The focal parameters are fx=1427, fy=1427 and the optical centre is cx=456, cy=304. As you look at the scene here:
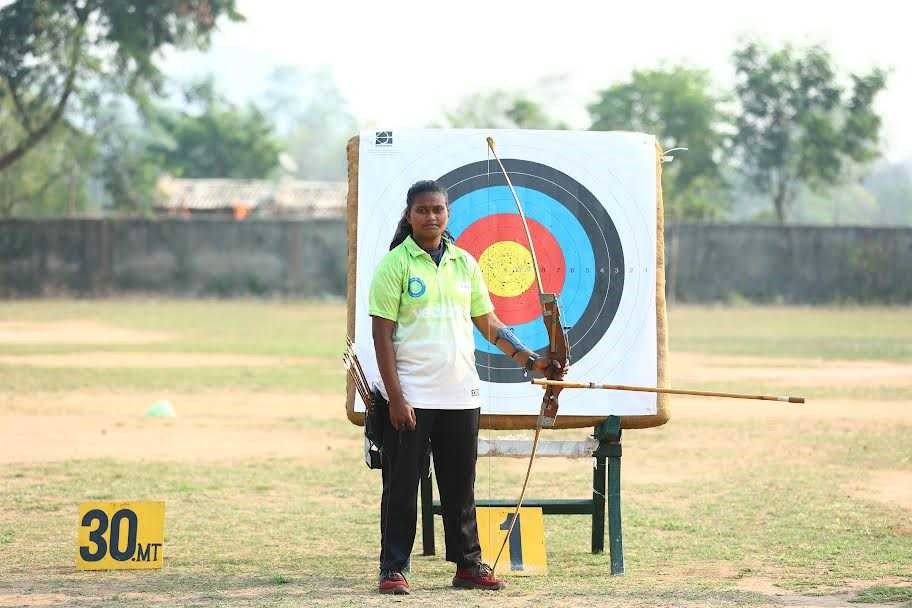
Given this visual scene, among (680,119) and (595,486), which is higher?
(680,119)

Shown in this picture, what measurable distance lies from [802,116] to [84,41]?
24174 millimetres

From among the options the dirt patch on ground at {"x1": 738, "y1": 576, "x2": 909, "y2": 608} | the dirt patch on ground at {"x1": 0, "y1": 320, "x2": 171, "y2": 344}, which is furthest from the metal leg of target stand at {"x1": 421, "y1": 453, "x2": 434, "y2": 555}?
the dirt patch on ground at {"x1": 0, "y1": 320, "x2": 171, "y2": 344}

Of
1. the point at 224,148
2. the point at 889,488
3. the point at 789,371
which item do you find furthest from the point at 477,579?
the point at 224,148

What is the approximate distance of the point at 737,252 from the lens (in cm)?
3775

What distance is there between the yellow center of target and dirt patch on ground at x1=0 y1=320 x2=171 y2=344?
55.5ft

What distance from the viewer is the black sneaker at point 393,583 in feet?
17.7

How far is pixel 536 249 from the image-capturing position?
6.60m

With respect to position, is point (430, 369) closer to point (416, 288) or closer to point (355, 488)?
point (416, 288)

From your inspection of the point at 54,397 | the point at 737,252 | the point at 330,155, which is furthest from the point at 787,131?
the point at 330,155

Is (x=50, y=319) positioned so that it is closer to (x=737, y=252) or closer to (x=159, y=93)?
(x=159, y=93)

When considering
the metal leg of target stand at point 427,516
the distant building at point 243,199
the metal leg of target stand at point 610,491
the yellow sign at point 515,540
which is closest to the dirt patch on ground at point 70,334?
the metal leg of target stand at point 427,516

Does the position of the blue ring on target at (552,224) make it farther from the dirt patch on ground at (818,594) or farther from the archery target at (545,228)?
the dirt patch on ground at (818,594)

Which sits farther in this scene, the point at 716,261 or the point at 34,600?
the point at 716,261

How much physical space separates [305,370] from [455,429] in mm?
12408
